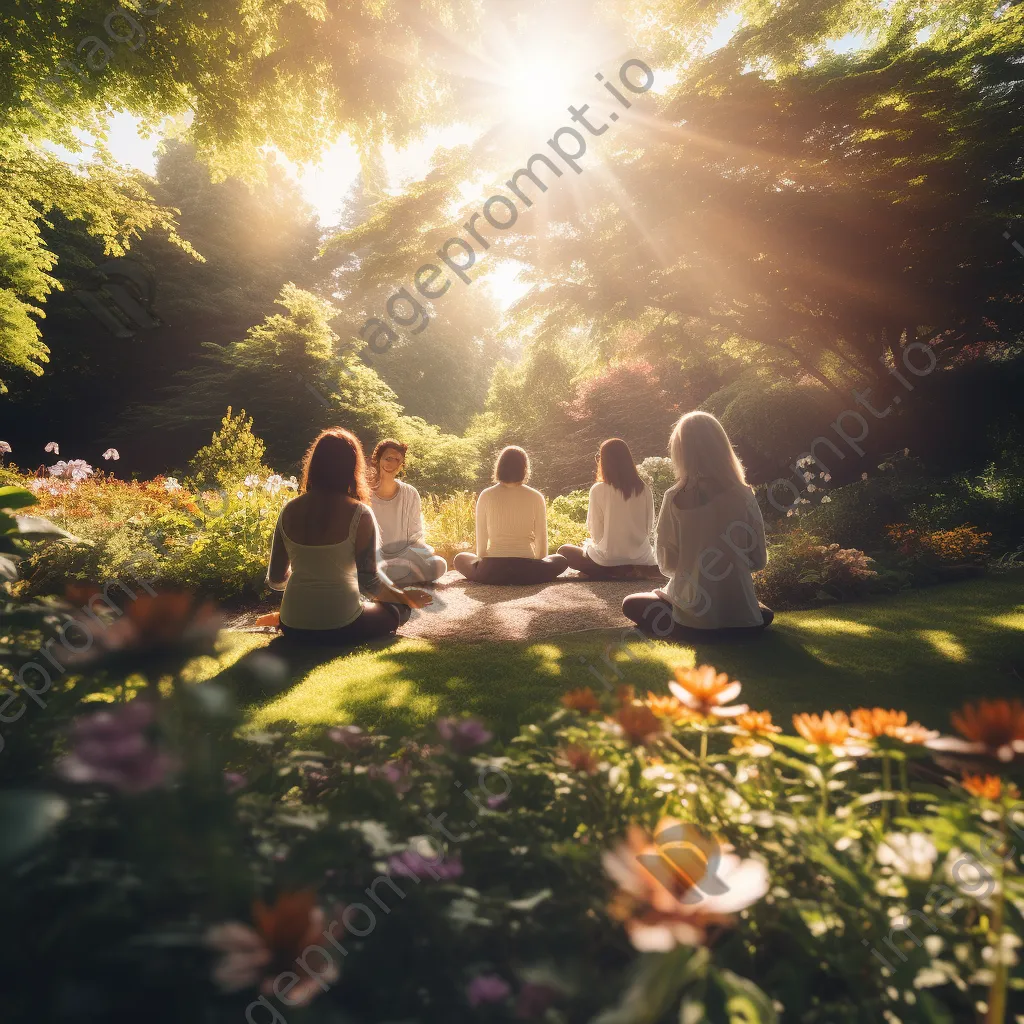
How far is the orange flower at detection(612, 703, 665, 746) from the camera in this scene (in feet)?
3.27

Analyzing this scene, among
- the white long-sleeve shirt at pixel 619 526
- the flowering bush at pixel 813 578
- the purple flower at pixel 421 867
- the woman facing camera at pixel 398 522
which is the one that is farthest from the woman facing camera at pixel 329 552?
the flowering bush at pixel 813 578

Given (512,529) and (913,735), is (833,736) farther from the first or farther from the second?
(512,529)

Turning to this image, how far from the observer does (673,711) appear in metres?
1.15

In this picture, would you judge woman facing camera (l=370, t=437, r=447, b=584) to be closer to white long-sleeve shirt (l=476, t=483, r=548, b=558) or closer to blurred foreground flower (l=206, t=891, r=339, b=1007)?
white long-sleeve shirt (l=476, t=483, r=548, b=558)

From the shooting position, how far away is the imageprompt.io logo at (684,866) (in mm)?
710

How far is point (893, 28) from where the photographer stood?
863cm

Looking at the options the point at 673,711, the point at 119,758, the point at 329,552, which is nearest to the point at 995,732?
the point at 673,711

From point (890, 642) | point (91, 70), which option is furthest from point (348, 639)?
point (91, 70)

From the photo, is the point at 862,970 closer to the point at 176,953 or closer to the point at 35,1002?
the point at 176,953

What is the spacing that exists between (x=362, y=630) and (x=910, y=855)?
386 centimetres

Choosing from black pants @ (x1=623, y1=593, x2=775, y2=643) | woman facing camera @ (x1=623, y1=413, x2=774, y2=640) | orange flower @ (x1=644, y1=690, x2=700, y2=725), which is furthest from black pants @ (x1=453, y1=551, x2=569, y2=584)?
orange flower @ (x1=644, y1=690, x2=700, y2=725)

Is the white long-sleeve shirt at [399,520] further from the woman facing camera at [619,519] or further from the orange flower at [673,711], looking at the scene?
the orange flower at [673,711]

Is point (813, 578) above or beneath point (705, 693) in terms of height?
beneath

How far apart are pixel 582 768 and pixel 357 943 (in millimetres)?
440
